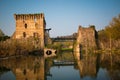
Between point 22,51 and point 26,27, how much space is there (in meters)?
21.3

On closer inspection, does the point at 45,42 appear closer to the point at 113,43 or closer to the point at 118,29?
the point at 113,43

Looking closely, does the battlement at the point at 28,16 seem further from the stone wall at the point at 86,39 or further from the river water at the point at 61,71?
the river water at the point at 61,71

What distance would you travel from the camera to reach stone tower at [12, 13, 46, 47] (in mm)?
67688

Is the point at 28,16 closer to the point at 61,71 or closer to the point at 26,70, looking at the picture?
the point at 26,70

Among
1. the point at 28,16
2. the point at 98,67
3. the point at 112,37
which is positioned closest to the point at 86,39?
the point at 112,37

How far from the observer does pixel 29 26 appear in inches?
2702

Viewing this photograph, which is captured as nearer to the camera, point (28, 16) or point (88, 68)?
point (88, 68)

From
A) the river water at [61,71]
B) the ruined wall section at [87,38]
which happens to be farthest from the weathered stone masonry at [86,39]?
the river water at [61,71]

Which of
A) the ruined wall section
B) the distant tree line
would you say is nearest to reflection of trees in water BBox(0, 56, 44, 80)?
the distant tree line

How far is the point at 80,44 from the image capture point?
221ft

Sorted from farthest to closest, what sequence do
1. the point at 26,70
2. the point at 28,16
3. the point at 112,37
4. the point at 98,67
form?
1. the point at 28,16
2. the point at 112,37
3. the point at 98,67
4. the point at 26,70

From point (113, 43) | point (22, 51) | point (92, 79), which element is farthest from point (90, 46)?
point (92, 79)

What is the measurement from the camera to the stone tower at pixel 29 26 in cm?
6769

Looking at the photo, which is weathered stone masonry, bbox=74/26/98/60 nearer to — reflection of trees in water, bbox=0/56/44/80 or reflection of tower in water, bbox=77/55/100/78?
reflection of tower in water, bbox=77/55/100/78
